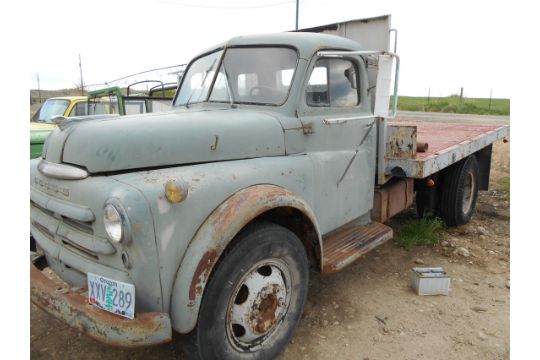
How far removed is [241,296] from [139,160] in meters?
0.95

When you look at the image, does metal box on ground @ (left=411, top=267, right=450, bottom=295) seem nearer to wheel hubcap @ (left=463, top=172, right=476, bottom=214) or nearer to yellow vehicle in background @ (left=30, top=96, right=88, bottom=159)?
wheel hubcap @ (left=463, top=172, right=476, bottom=214)

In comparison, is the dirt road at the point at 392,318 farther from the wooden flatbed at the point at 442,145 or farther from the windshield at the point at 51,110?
the windshield at the point at 51,110

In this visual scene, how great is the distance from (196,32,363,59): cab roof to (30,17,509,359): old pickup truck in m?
0.01

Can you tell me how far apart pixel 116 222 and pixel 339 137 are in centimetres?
180

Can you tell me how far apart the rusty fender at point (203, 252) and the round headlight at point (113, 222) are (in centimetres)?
33

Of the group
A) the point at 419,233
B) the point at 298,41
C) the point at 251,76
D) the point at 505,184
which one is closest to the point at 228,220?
the point at 251,76

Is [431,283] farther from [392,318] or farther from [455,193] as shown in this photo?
[455,193]

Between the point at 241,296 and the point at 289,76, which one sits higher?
the point at 289,76

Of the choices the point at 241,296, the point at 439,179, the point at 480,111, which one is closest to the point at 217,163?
the point at 241,296

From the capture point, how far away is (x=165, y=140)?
2.27 meters

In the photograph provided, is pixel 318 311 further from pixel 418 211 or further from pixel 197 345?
pixel 418 211

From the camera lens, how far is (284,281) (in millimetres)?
2545

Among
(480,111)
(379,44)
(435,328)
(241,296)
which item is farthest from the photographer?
(480,111)

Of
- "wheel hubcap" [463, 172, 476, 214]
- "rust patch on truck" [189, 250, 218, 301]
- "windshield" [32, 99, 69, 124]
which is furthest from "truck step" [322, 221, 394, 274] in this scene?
"windshield" [32, 99, 69, 124]
